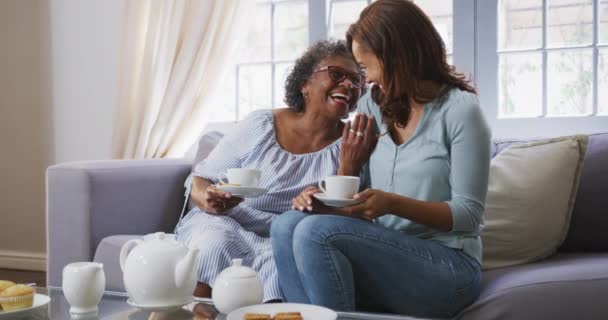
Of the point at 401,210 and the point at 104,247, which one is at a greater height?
the point at 401,210

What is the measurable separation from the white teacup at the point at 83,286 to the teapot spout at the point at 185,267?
0.18 m

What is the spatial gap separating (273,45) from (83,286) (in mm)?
2249

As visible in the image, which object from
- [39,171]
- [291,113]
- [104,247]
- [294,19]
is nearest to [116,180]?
[104,247]

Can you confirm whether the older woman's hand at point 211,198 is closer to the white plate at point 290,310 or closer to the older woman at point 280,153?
the older woman at point 280,153

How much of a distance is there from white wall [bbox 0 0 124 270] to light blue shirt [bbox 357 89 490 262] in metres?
2.35

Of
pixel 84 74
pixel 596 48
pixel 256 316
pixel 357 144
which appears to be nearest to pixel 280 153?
pixel 357 144

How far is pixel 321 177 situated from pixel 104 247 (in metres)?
0.72

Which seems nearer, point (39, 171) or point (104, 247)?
point (104, 247)

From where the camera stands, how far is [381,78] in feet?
5.88

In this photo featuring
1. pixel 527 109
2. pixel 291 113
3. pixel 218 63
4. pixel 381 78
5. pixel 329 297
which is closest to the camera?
pixel 329 297

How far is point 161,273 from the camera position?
138 cm

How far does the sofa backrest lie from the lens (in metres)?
2.11

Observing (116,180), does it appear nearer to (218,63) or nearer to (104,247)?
(104,247)

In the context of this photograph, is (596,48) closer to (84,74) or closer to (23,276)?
(84,74)
